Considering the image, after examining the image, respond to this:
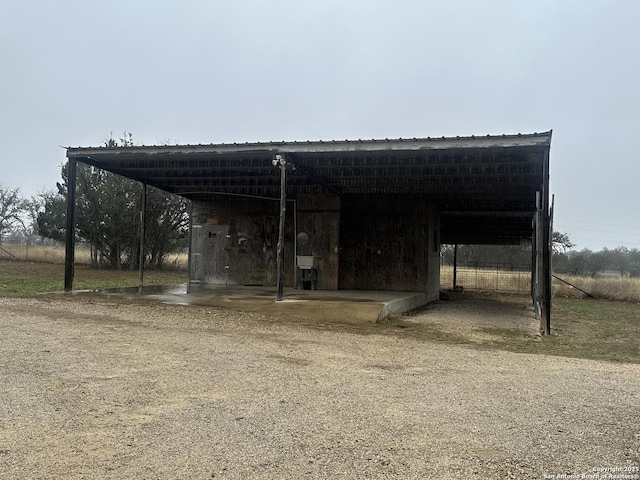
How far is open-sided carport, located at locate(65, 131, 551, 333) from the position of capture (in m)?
11.7

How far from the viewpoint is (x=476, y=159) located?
37.1 feet

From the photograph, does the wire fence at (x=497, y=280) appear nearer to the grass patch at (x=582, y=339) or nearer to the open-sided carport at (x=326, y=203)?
the open-sided carport at (x=326, y=203)

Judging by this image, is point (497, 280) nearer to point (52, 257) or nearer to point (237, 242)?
point (237, 242)

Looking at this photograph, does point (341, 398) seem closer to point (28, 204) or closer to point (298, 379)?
point (298, 379)

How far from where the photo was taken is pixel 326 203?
598 inches

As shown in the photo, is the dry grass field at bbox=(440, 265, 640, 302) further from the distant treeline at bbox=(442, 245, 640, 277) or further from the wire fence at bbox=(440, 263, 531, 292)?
the distant treeline at bbox=(442, 245, 640, 277)

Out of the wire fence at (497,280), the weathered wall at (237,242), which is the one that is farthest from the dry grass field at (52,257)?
the wire fence at (497,280)

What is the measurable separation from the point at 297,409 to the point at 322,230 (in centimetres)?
1118

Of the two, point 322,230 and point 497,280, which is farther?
point 497,280

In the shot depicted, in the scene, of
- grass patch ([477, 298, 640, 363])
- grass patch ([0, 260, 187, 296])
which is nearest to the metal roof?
grass patch ([477, 298, 640, 363])

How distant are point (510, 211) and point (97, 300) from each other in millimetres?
13072

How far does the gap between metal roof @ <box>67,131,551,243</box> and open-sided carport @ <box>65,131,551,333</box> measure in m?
0.03

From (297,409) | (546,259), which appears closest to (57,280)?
(546,259)

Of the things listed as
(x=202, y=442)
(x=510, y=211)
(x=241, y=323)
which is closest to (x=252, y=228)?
(x=241, y=323)
